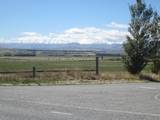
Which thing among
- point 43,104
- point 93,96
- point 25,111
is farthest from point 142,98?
point 25,111

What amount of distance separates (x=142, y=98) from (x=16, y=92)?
17.1 feet

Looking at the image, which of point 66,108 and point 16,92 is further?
point 16,92

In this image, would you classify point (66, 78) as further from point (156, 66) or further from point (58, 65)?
point (58, 65)

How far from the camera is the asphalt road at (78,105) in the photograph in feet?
43.8

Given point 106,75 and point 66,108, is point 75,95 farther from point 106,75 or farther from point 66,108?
point 106,75

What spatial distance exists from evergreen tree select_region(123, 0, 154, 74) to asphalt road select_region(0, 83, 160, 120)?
11604 millimetres

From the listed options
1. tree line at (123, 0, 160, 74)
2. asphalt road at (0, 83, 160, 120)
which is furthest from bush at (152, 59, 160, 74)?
asphalt road at (0, 83, 160, 120)

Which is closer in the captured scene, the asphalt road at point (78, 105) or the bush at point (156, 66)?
the asphalt road at point (78, 105)

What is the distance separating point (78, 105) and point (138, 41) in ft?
57.8

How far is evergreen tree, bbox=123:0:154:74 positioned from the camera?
32938 millimetres

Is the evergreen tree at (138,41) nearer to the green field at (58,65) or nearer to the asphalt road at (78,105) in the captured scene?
the green field at (58,65)

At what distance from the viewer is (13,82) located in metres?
26.1

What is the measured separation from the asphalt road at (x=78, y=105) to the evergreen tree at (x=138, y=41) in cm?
1160

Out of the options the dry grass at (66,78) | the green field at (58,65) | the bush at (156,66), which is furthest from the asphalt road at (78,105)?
the green field at (58,65)
